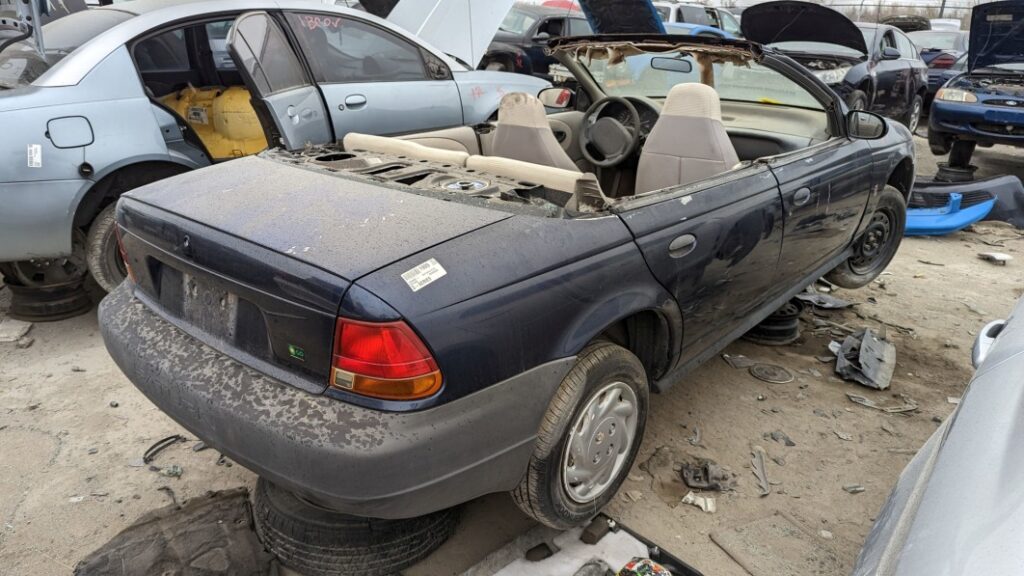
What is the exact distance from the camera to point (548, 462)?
6.61ft

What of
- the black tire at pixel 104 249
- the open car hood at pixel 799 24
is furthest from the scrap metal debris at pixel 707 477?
the open car hood at pixel 799 24

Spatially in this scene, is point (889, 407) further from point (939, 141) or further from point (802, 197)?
point (939, 141)

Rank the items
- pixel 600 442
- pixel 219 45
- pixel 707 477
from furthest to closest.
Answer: pixel 219 45 < pixel 707 477 < pixel 600 442

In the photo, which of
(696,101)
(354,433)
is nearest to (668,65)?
(696,101)

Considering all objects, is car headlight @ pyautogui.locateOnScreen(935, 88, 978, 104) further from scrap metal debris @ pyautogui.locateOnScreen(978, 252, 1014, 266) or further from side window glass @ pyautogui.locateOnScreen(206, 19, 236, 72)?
side window glass @ pyautogui.locateOnScreen(206, 19, 236, 72)

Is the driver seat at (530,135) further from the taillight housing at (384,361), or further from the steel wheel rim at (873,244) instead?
the steel wheel rim at (873,244)

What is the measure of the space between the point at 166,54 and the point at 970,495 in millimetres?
5529

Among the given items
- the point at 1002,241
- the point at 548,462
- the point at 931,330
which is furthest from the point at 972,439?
the point at 1002,241

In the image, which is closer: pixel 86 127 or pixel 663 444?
pixel 663 444

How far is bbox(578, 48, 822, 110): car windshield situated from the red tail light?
11.5 m

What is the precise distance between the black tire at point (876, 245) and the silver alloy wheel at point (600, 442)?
8.07ft

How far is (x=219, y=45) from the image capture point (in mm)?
5312

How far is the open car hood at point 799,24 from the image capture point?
776 cm

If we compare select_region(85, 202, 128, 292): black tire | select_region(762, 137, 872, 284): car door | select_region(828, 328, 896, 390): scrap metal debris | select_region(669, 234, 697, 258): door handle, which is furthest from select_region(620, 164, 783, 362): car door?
select_region(85, 202, 128, 292): black tire
